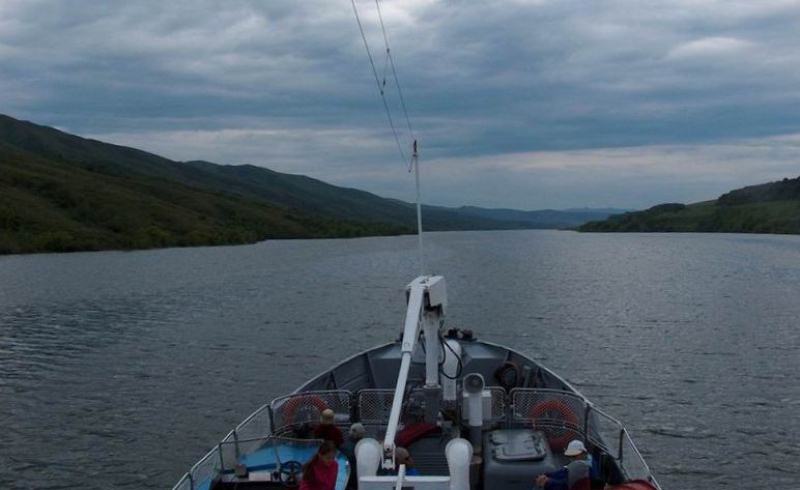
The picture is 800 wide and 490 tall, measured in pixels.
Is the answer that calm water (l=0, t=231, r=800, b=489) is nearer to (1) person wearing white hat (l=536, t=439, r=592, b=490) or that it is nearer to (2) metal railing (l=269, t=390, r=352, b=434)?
(2) metal railing (l=269, t=390, r=352, b=434)

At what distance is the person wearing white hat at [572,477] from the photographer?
11.9 metres

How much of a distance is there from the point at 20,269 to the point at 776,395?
264ft

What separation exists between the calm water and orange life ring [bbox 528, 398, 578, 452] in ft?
26.3

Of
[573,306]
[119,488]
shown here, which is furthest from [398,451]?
[573,306]

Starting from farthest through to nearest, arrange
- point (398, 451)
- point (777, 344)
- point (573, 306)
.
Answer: point (573, 306), point (777, 344), point (398, 451)

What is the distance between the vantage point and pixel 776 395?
31.1 meters

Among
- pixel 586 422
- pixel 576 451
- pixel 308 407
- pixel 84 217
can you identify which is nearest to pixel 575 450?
pixel 576 451

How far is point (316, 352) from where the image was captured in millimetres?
40875

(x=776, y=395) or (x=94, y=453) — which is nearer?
(x=94, y=453)

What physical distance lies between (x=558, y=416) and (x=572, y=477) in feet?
13.3

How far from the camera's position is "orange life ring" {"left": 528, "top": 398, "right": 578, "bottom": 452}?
1568 cm

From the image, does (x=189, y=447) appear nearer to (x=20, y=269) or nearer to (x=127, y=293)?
(x=127, y=293)

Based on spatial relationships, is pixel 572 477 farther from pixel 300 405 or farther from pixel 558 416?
pixel 300 405

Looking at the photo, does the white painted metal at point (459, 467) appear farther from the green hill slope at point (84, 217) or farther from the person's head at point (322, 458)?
the green hill slope at point (84, 217)
